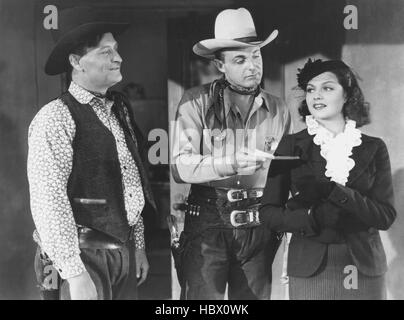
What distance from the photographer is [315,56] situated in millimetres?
3803

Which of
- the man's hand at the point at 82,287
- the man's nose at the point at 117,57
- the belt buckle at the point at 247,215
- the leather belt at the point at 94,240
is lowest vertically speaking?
the man's hand at the point at 82,287

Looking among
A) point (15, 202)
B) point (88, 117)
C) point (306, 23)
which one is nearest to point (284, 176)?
point (306, 23)

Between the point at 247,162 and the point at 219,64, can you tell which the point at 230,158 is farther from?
the point at 219,64

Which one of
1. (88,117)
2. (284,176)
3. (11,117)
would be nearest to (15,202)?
(11,117)

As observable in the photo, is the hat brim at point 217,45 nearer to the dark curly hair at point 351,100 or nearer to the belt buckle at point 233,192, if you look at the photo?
the dark curly hair at point 351,100

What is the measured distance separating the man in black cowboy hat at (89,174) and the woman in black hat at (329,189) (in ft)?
2.85

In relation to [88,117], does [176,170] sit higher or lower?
lower

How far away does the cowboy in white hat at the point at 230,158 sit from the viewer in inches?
149

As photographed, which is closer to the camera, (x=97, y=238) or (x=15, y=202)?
(x=97, y=238)

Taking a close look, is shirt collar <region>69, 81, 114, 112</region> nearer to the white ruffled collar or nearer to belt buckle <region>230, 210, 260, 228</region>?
belt buckle <region>230, 210, 260, 228</region>

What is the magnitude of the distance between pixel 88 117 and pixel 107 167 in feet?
1.07

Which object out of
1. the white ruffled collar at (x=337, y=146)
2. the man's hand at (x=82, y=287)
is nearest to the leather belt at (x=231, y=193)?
the white ruffled collar at (x=337, y=146)
